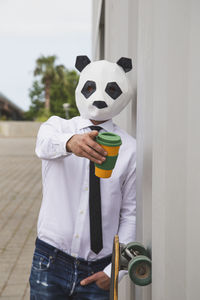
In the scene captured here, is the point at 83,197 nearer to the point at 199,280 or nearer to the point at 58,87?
the point at 199,280

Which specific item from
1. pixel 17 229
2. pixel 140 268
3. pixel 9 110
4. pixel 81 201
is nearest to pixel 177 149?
pixel 140 268

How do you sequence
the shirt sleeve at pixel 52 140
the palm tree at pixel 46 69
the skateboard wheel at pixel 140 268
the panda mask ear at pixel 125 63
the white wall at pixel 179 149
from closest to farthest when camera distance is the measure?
the white wall at pixel 179 149 < the skateboard wheel at pixel 140 268 < the shirt sleeve at pixel 52 140 < the panda mask ear at pixel 125 63 < the palm tree at pixel 46 69

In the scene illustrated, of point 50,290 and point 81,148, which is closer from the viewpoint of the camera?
point 81,148

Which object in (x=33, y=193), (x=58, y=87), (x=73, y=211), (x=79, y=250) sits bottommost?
Answer: (x=58, y=87)

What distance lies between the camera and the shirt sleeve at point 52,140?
169 cm

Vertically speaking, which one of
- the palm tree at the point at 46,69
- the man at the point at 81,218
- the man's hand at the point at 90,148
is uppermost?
the man's hand at the point at 90,148

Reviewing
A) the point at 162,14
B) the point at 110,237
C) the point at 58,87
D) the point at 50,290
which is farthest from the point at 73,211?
the point at 58,87

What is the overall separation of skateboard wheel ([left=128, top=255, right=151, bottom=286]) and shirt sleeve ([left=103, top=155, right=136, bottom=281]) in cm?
51

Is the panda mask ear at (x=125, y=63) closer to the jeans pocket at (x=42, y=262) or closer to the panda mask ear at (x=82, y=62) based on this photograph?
the panda mask ear at (x=82, y=62)

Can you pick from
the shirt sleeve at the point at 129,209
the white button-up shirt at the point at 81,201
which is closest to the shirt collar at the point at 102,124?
the white button-up shirt at the point at 81,201

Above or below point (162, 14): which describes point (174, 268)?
below

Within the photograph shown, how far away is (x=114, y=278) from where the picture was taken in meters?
1.41

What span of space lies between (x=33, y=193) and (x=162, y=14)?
27.1 ft

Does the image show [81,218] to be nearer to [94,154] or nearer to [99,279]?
[99,279]
